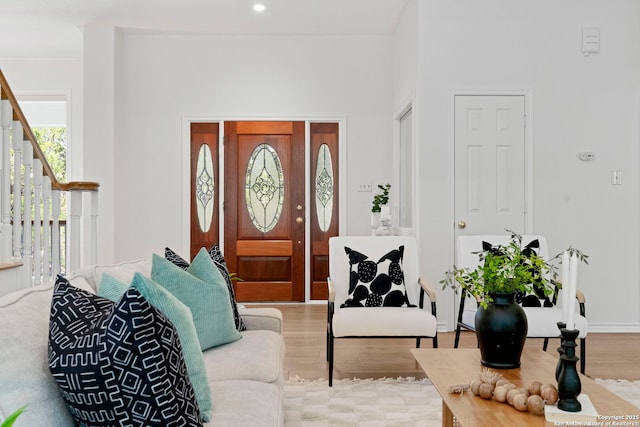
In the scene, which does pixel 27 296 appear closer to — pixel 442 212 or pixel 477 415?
pixel 477 415

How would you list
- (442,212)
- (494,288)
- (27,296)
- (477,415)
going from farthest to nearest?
(442,212)
(494,288)
(477,415)
(27,296)

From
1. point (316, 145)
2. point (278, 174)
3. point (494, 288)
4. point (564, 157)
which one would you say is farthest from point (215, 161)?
point (494, 288)

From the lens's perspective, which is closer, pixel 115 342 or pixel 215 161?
pixel 115 342

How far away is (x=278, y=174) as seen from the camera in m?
6.75

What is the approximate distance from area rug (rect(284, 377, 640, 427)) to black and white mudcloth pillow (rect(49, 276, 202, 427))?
1697 millimetres

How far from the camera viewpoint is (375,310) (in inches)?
145

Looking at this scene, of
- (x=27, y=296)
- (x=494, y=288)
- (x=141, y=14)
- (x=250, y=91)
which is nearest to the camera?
(x=27, y=296)

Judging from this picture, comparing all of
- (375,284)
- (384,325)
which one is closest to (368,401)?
(384,325)

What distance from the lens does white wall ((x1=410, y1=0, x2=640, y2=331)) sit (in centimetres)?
512

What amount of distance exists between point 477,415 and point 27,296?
4.27ft

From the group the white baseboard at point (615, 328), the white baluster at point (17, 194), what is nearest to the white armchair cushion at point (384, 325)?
the white baluster at point (17, 194)

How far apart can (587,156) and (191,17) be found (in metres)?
3.89

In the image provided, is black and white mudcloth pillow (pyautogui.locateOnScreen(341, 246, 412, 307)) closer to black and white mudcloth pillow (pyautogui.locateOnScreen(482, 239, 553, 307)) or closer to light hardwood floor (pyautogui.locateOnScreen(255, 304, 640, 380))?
light hardwood floor (pyautogui.locateOnScreen(255, 304, 640, 380))

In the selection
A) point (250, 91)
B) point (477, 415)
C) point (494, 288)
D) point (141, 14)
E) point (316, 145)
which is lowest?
point (477, 415)
